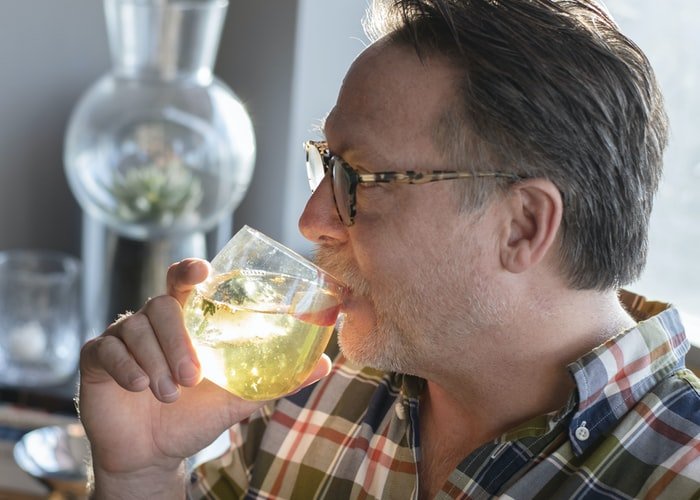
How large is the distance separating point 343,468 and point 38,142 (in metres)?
1.72

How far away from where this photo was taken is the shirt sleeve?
1749 mm

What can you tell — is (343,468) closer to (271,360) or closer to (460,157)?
(271,360)

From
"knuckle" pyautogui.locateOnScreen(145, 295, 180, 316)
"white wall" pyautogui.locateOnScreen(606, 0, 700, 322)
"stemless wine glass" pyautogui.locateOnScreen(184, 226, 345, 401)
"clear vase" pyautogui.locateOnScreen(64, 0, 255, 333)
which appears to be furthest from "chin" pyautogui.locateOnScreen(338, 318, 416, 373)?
"clear vase" pyautogui.locateOnScreen(64, 0, 255, 333)

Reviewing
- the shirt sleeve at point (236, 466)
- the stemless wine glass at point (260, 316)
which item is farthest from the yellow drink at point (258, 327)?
the shirt sleeve at point (236, 466)

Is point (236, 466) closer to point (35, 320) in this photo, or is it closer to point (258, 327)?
point (258, 327)

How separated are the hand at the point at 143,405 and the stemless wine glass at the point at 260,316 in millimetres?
109

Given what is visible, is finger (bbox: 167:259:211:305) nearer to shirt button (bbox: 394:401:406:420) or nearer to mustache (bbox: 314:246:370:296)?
mustache (bbox: 314:246:370:296)

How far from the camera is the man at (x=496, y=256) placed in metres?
1.43

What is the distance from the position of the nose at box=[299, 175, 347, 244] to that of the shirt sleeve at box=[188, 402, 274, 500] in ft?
1.13

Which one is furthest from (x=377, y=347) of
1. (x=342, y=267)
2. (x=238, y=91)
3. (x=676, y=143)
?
(x=238, y=91)

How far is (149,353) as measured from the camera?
1.45 metres

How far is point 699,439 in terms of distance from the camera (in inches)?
53.2

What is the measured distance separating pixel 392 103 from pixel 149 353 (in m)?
0.43

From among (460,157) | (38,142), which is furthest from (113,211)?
(460,157)
